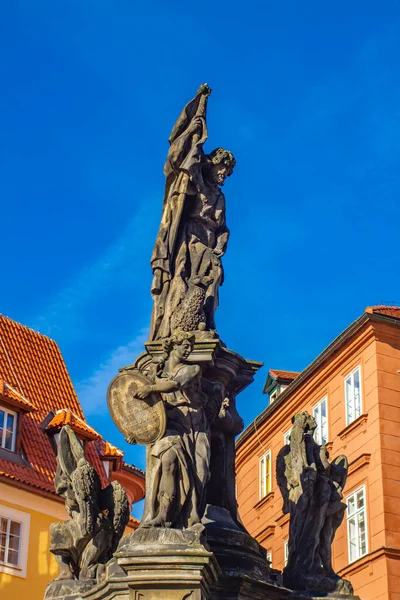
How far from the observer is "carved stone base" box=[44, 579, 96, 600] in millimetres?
9289

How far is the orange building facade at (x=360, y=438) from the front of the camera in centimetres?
2258

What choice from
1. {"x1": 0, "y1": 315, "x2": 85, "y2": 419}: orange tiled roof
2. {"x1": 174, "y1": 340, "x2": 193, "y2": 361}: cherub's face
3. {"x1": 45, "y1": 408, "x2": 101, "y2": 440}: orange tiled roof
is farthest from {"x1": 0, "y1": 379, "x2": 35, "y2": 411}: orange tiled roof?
{"x1": 174, "y1": 340, "x2": 193, "y2": 361}: cherub's face

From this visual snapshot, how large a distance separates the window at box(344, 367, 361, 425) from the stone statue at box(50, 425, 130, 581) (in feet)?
51.4

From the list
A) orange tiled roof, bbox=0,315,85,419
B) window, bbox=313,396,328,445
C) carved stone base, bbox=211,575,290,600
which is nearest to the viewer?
carved stone base, bbox=211,575,290,600

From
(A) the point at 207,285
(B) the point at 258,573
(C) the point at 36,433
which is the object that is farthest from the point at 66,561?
(C) the point at 36,433

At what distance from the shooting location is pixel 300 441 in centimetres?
1034

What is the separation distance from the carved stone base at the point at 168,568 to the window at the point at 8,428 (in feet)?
53.8

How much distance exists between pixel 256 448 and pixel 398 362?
7.50 metres

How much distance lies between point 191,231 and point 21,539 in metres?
14.1

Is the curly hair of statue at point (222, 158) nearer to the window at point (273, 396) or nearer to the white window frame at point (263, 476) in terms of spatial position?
the white window frame at point (263, 476)

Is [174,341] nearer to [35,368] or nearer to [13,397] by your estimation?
[13,397]

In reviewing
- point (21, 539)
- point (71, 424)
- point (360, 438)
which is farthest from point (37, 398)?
point (360, 438)

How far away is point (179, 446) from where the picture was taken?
346 inches

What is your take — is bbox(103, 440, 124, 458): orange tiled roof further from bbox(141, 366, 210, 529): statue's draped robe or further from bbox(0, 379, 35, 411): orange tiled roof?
bbox(141, 366, 210, 529): statue's draped robe
